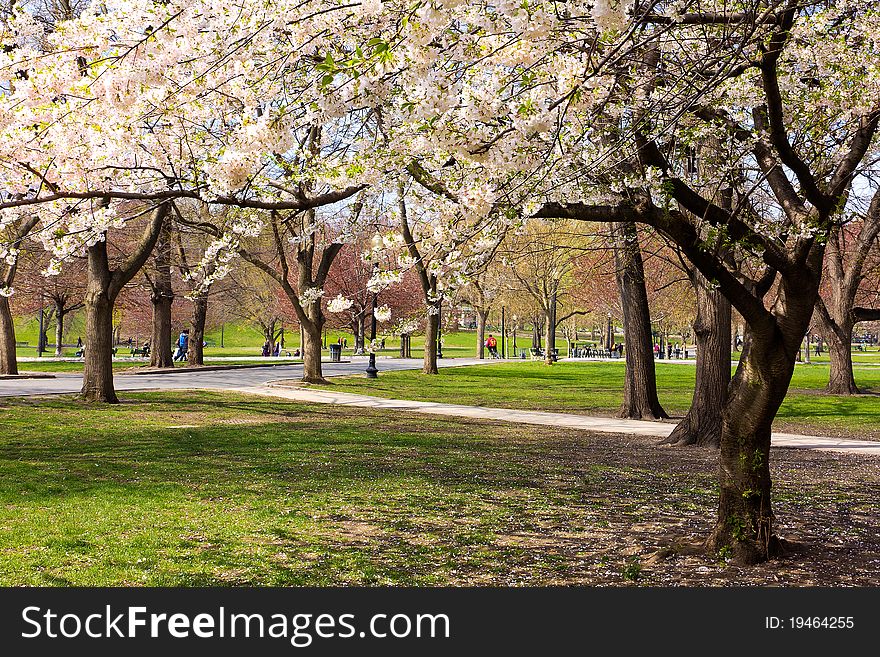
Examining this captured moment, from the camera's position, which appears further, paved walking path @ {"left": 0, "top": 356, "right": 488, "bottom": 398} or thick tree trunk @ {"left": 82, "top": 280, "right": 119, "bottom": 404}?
paved walking path @ {"left": 0, "top": 356, "right": 488, "bottom": 398}

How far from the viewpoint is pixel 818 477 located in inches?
379

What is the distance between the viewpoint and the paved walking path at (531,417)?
12648 mm

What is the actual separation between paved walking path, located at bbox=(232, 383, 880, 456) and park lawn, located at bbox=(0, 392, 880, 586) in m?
1.13

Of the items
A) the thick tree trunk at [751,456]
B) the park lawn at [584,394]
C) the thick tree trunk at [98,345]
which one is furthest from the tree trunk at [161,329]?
the thick tree trunk at [751,456]

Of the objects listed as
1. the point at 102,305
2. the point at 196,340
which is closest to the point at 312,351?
the point at 102,305

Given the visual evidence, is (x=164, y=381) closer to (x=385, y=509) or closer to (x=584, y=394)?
(x=584, y=394)

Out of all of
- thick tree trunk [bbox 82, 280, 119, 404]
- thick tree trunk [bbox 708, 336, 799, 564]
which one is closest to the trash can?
thick tree trunk [bbox 82, 280, 119, 404]

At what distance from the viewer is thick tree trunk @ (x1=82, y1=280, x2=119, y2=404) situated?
1623 cm

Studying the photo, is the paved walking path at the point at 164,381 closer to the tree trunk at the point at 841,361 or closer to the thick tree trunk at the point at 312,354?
the thick tree trunk at the point at 312,354

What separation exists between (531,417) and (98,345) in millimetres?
8894

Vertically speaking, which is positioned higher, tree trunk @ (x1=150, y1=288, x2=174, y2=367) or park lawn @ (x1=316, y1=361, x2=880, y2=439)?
tree trunk @ (x1=150, y1=288, x2=174, y2=367)

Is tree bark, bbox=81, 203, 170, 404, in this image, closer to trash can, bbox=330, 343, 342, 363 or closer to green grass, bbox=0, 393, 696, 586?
green grass, bbox=0, 393, 696, 586

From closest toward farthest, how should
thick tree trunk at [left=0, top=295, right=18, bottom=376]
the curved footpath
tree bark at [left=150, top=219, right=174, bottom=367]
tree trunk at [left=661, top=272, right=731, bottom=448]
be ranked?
1. tree trunk at [left=661, top=272, right=731, bottom=448]
2. the curved footpath
3. thick tree trunk at [left=0, top=295, right=18, bottom=376]
4. tree bark at [left=150, top=219, right=174, bottom=367]

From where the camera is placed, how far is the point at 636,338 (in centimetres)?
1492
